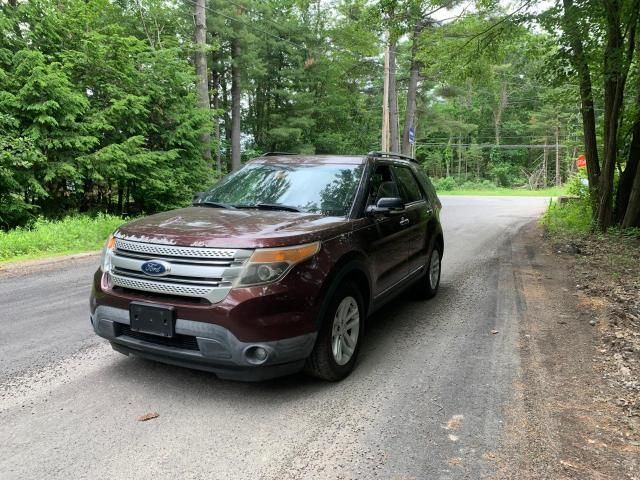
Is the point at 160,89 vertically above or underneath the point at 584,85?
above

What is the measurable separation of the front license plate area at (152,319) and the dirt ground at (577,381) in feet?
7.28

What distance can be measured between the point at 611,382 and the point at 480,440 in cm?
161

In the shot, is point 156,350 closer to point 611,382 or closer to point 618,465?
point 618,465

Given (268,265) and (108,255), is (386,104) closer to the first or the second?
(108,255)

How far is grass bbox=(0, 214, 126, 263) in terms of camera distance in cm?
908

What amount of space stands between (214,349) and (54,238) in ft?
27.2

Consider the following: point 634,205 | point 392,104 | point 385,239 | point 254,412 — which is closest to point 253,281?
point 254,412

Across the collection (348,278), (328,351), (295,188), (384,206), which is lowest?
(328,351)

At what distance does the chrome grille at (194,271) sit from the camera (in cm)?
318

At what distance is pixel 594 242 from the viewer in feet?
34.6

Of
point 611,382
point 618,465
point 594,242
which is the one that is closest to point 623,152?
point 594,242

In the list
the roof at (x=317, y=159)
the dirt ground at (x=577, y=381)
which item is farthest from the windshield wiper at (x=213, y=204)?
the dirt ground at (x=577, y=381)

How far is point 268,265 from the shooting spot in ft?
10.6

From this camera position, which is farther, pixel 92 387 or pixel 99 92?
pixel 99 92
